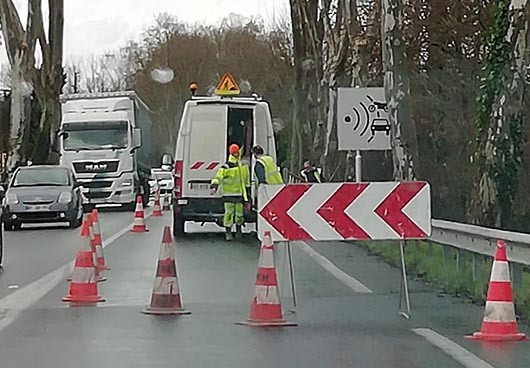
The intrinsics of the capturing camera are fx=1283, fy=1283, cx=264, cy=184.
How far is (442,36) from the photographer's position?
3603cm

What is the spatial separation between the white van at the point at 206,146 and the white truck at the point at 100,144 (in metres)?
15.9

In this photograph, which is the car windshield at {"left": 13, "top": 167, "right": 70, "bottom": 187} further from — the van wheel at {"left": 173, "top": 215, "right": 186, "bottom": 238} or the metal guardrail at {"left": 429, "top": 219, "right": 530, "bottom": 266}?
the metal guardrail at {"left": 429, "top": 219, "right": 530, "bottom": 266}

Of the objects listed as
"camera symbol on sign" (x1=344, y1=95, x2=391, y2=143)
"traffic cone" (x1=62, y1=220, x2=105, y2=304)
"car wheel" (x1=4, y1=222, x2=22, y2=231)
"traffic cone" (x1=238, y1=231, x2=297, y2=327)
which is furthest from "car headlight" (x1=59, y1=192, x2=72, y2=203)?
"traffic cone" (x1=238, y1=231, x2=297, y2=327)

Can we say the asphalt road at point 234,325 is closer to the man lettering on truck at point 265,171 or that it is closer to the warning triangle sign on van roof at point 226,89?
the man lettering on truck at point 265,171

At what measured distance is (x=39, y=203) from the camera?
99.0 ft

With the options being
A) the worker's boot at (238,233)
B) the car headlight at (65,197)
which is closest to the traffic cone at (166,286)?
the worker's boot at (238,233)

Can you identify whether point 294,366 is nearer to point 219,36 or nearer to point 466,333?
point 466,333

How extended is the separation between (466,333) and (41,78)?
133 ft

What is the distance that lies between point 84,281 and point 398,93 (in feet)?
36.5

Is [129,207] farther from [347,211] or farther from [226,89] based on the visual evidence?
[347,211]

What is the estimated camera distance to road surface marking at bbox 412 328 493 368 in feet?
31.9

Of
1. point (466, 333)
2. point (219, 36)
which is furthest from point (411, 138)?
point (219, 36)

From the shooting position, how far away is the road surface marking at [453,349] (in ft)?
31.9

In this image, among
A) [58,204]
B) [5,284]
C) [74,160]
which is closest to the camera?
[5,284]
